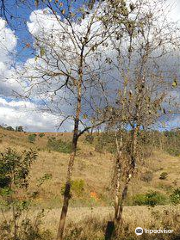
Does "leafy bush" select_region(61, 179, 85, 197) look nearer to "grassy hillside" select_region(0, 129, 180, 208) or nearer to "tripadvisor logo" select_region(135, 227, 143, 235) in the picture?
"grassy hillside" select_region(0, 129, 180, 208)

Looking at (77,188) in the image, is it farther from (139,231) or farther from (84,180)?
(139,231)

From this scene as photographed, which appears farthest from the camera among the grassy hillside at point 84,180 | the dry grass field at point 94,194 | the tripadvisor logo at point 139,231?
the grassy hillside at point 84,180

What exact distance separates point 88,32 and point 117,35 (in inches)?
31.8

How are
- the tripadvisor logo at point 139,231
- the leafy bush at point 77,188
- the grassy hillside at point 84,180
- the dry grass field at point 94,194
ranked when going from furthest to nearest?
the leafy bush at point 77,188 → the grassy hillside at point 84,180 → the dry grass field at point 94,194 → the tripadvisor logo at point 139,231

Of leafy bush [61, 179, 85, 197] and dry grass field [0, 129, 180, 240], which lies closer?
dry grass field [0, 129, 180, 240]

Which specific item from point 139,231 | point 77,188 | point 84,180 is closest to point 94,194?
point 77,188

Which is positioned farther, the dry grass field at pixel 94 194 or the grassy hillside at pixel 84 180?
the grassy hillside at pixel 84 180

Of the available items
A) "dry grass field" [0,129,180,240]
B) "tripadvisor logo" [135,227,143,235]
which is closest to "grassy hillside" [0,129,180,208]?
"dry grass field" [0,129,180,240]

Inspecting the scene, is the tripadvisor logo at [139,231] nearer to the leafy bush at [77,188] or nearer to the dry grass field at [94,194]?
the dry grass field at [94,194]

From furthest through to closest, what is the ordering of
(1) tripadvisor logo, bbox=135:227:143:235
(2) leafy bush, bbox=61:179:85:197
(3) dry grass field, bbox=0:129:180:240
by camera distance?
(2) leafy bush, bbox=61:179:85:197
(3) dry grass field, bbox=0:129:180:240
(1) tripadvisor logo, bbox=135:227:143:235

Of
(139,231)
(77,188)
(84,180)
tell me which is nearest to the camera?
(139,231)

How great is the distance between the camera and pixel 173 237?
991cm

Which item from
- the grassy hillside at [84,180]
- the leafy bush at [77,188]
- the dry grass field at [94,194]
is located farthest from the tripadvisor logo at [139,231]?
the leafy bush at [77,188]

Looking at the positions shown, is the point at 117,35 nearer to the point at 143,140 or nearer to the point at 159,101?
the point at 159,101
